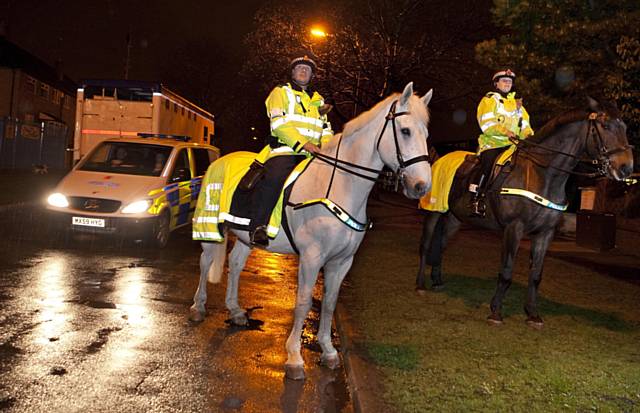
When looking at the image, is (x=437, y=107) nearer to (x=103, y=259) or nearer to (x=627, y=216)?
(x=627, y=216)

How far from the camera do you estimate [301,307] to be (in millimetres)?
5371

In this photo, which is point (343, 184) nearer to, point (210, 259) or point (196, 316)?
point (210, 259)

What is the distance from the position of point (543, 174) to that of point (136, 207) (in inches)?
266

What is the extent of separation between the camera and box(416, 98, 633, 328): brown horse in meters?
6.95

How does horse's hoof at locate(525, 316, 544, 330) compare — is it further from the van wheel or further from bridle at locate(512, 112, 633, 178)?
the van wheel

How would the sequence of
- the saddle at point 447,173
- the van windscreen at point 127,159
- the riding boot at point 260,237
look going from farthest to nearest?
the van windscreen at point 127,159
the saddle at point 447,173
the riding boot at point 260,237

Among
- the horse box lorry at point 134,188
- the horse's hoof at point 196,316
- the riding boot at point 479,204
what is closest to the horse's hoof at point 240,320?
the horse's hoof at point 196,316

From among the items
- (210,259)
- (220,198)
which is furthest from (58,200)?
(220,198)

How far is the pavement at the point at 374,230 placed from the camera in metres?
4.82

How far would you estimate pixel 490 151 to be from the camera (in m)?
8.38

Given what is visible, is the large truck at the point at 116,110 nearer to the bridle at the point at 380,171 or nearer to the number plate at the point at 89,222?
the number plate at the point at 89,222

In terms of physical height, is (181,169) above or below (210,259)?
above

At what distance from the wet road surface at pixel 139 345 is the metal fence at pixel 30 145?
901 inches

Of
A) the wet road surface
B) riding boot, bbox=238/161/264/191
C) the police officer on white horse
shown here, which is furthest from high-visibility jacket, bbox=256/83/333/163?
the wet road surface
